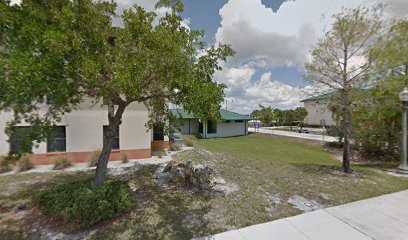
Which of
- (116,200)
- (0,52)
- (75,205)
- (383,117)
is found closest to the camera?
(0,52)

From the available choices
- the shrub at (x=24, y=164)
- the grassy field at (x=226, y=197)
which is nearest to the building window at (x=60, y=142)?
the shrub at (x=24, y=164)

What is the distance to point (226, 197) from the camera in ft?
21.6

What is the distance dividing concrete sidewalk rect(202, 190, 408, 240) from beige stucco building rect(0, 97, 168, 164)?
25.5 ft

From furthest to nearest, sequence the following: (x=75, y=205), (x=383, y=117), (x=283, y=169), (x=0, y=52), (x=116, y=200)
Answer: (x=383, y=117) < (x=283, y=169) < (x=116, y=200) < (x=75, y=205) < (x=0, y=52)

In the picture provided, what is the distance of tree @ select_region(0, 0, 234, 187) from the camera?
3.45 metres

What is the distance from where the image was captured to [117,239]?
14.8ft

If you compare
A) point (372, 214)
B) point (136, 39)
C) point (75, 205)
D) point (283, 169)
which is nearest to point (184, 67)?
point (136, 39)

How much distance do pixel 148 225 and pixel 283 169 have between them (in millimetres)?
7456

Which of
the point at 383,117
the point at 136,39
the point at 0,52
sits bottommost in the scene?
the point at 383,117

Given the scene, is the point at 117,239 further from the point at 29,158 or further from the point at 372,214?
the point at 29,158

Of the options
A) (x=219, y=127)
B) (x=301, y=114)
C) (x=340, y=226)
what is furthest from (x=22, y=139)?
(x=301, y=114)

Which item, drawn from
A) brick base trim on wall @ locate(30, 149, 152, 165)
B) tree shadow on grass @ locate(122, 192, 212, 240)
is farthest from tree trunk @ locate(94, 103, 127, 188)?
brick base trim on wall @ locate(30, 149, 152, 165)

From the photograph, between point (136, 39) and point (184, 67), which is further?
point (136, 39)

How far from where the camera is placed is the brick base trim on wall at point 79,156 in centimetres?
1089
